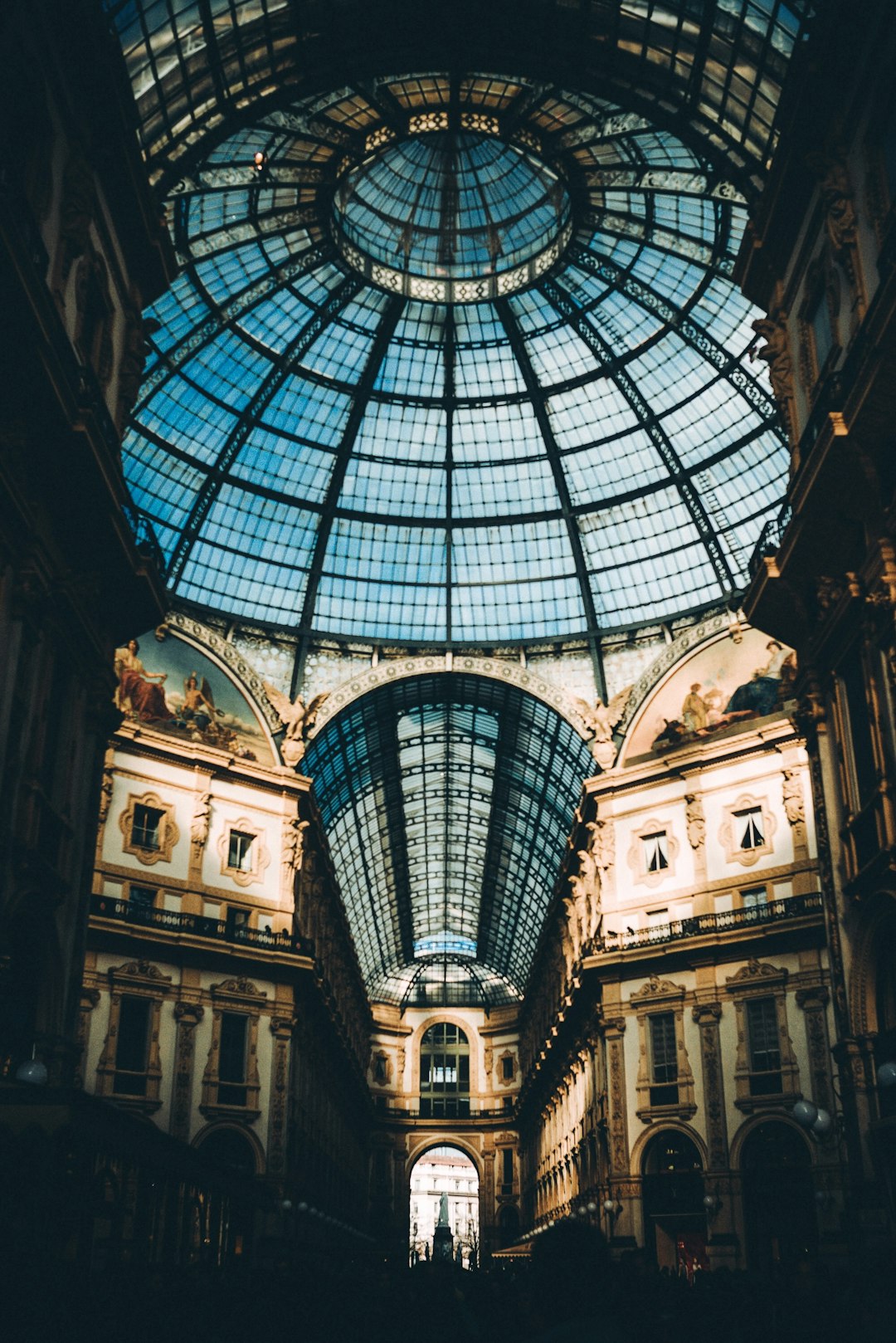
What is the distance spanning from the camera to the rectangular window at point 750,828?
4462cm

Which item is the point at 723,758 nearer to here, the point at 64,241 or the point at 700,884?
the point at 700,884

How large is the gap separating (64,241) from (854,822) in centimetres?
1782

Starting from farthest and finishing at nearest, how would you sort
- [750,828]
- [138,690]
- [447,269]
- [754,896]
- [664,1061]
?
[447,269] < [138,690] < [750,828] < [664,1061] < [754,896]

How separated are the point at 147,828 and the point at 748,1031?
2294 cm

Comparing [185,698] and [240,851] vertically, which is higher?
[185,698]

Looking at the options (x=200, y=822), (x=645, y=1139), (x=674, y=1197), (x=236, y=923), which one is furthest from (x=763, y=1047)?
(x=200, y=822)

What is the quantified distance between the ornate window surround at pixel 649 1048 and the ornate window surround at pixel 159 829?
61.7 feet

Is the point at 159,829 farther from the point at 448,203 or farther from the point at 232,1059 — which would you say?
the point at 448,203

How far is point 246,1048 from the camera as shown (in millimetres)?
43344

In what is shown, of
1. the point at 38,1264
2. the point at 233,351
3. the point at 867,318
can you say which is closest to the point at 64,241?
the point at 867,318

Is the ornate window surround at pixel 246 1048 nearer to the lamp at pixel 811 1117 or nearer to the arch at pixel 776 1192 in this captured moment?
the arch at pixel 776 1192

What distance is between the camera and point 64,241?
2131 centimetres

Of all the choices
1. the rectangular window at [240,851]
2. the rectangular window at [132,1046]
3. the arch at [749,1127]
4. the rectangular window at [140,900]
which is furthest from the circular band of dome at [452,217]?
the arch at [749,1127]

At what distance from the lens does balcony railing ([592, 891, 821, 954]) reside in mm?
41594
